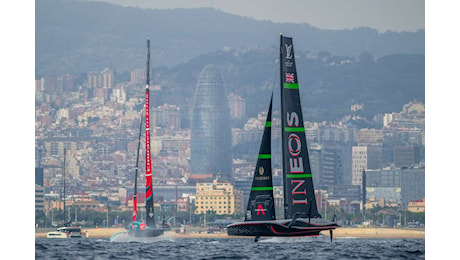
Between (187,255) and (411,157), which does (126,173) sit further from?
(187,255)

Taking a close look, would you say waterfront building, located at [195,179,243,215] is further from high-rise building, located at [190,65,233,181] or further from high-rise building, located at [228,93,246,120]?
high-rise building, located at [228,93,246,120]

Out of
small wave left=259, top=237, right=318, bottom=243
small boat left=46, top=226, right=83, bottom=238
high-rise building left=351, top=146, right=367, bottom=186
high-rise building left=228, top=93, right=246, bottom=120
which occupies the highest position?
high-rise building left=228, top=93, right=246, bottom=120

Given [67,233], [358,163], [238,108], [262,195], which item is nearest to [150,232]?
[262,195]

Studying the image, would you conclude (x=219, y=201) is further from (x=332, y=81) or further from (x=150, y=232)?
(x=150, y=232)

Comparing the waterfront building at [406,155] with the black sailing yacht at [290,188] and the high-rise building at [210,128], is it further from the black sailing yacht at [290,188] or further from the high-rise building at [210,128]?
the black sailing yacht at [290,188]

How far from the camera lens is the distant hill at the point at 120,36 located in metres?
140

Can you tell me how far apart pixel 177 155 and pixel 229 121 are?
1136cm

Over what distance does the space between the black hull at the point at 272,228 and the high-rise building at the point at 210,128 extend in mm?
102104

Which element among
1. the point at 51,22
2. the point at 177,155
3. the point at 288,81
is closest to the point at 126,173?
the point at 177,155

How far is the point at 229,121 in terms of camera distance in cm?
13862

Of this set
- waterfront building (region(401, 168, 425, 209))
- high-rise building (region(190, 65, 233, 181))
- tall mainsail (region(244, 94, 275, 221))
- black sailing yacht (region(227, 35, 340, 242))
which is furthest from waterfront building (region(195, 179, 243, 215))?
black sailing yacht (region(227, 35, 340, 242))

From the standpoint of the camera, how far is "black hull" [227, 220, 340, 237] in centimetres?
2120

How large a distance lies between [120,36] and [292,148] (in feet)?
436

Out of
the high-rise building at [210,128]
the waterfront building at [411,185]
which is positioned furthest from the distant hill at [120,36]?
the waterfront building at [411,185]
